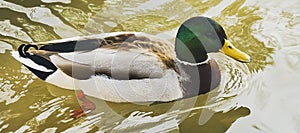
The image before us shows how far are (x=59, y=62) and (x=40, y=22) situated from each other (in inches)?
41.7

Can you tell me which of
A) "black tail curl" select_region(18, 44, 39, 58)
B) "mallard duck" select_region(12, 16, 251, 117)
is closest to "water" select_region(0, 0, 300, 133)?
"mallard duck" select_region(12, 16, 251, 117)

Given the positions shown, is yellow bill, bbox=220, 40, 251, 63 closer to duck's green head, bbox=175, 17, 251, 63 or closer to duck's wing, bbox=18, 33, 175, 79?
duck's green head, bbox=175, 17, 251, 63

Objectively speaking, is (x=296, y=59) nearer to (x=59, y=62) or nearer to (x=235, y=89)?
(x=235, y=89)

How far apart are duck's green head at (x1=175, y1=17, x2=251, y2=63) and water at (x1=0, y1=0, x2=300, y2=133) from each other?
340 mm

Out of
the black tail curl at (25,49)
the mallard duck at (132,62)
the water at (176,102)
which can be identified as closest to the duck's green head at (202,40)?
the mallard duck at (132,62)

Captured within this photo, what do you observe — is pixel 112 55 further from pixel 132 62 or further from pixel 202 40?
pixel 202 40

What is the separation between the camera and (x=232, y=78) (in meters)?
4.59

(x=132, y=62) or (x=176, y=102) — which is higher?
(x=132, y=62)

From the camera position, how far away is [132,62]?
13.5 ft

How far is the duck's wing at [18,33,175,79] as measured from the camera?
13.5 ft

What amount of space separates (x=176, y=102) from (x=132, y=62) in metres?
0.50

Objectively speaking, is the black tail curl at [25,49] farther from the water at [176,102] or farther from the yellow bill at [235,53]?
the yellow bill at [235,53]

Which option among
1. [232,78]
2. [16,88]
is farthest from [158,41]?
[16,88]

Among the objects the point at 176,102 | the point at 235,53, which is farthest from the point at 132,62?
the point at 235,53
